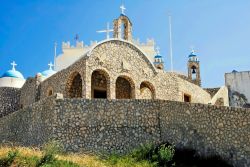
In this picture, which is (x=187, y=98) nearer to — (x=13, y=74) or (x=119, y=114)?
(x=119, y=114)

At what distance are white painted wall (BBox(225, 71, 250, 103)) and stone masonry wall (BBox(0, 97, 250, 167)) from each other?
1120 centimetres

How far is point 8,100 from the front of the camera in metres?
26.7

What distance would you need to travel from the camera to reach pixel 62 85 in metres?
22.6

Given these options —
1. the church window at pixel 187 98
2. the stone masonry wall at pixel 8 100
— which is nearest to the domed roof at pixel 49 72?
the stone masonry wall at pixel 8 100

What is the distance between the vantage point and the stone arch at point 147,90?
24266mm

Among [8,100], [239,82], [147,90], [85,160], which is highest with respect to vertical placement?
[239,82]

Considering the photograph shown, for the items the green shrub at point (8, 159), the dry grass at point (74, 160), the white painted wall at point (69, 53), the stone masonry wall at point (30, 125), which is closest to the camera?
the green shrub at point (8, 159)

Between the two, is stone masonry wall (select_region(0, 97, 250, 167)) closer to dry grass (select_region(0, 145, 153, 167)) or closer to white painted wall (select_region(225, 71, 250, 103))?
dry grass (select_region(0, 145, 153, 167))

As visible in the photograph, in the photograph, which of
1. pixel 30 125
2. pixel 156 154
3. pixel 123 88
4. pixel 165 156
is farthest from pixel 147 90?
pixel 165 156

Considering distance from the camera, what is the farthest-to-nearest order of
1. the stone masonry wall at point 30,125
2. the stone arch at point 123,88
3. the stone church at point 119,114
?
the stone arch at point 123,88 < the stone masonry wall at point 30,125 < the stone church at point 119,114

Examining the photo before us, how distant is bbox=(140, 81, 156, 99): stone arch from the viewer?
79.6 ft

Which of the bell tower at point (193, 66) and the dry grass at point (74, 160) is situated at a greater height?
the bell tower at point (193, 66)

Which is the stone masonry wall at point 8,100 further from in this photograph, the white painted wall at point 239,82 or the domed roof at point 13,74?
the white painted wall at point 239,82

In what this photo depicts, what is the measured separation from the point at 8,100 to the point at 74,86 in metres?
5.54
